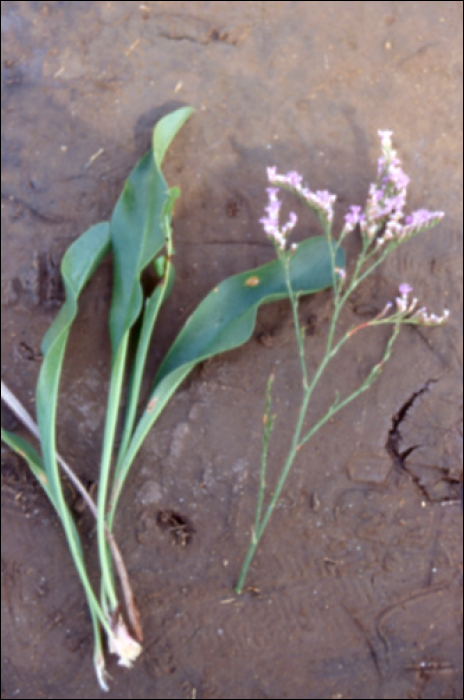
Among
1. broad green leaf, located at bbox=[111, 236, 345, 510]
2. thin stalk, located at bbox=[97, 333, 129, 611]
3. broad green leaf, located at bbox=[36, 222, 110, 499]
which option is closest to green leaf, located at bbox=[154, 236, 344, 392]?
broad green leaf, located at bbox=[111, 236, 345, 510]

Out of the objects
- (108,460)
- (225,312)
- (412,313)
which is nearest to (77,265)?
(225,312)

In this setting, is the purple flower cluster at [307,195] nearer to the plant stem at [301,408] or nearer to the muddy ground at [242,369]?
the plant stem at [301,408]

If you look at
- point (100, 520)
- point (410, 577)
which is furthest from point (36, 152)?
point (410, 577)

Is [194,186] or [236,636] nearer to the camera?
[236,636]

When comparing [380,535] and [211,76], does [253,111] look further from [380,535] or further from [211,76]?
[380,535]

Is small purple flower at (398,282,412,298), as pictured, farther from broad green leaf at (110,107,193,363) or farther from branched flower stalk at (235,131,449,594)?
broad green leaf at (110,107,193,363)

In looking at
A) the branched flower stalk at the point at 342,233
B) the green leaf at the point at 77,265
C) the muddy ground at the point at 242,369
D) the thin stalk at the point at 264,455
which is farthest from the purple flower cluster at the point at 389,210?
the green leaf at the point at 77,265
